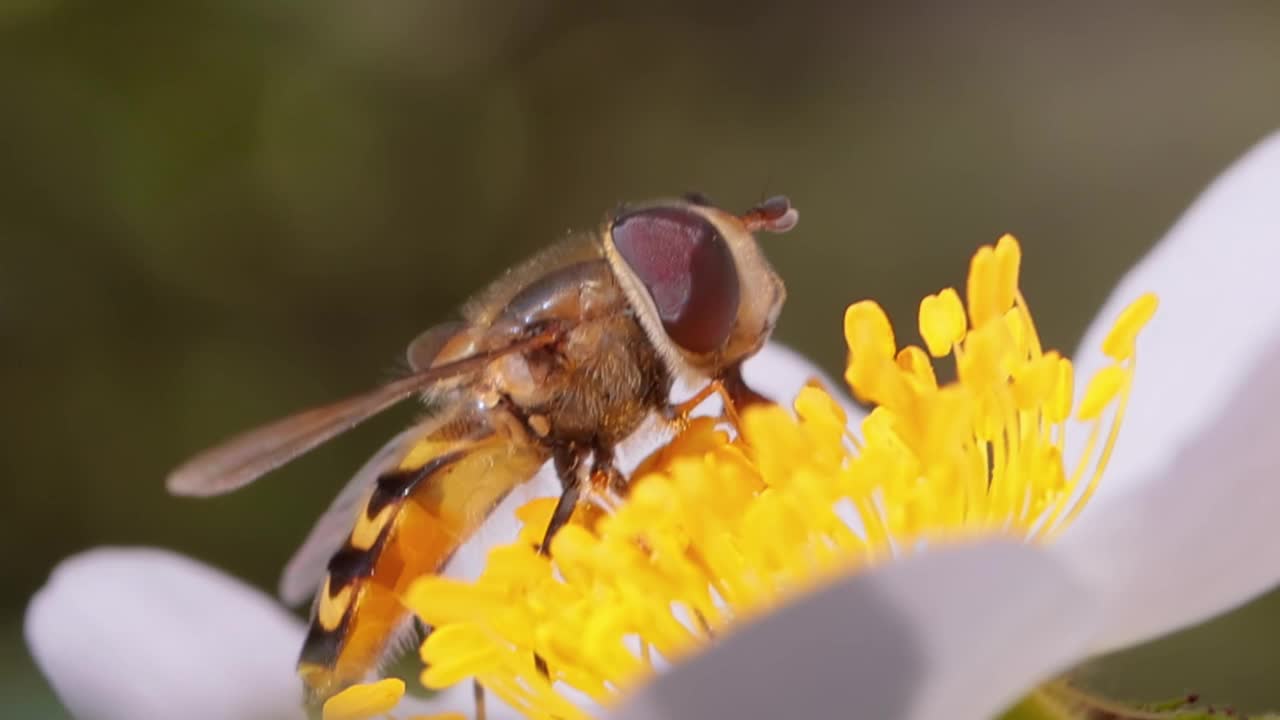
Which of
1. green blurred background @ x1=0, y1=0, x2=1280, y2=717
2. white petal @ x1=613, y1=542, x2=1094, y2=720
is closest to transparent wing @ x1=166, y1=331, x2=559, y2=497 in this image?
white petal @ x1=613, y1=542, x2=1094, y2=720

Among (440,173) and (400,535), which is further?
(440,173)

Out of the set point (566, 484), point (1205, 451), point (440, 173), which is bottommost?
point (1205, 451)

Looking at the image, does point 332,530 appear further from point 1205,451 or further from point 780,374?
point 1205,451

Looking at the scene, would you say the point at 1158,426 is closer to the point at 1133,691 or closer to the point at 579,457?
the point at 579,457

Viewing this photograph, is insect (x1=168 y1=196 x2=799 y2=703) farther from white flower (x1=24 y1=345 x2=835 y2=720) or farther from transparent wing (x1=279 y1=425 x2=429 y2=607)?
white flower (x1=24 y1=345 x2=835 y2=720)

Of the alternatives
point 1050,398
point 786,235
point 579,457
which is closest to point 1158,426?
point 1050,398

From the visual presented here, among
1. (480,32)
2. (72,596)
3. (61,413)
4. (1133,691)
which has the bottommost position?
(1133,691)

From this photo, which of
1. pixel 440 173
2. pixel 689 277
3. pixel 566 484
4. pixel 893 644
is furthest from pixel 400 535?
pixel 440 173
